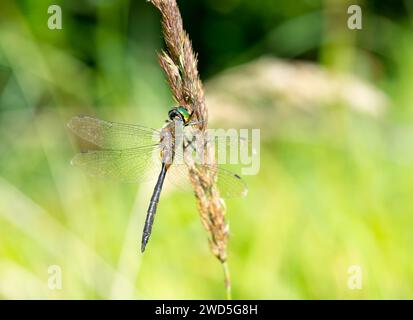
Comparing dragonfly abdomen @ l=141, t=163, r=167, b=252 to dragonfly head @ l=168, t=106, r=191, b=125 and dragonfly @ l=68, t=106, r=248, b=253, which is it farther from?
dragonfly head @ l=168, t=106, r=191, b=125

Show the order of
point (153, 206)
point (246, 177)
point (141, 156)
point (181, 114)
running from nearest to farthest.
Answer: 1. point (181, 114)
2. point (153, 206)
3. point (141, 156)
4. point (246, 177)

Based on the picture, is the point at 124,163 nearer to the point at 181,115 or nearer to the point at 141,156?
the point at 141,156

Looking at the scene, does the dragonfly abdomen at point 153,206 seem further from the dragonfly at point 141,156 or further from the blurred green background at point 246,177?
the blurred green background at point 246,177

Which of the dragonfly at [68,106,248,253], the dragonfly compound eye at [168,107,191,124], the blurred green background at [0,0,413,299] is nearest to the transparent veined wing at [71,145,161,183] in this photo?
the dragonfly at [68,106,248,253]

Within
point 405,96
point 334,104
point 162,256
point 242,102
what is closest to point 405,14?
point 405,96

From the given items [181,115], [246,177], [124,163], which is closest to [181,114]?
[181,115]

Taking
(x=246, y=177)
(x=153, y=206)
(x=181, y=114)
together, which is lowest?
(x=153, y=206)
